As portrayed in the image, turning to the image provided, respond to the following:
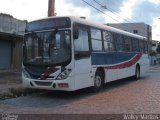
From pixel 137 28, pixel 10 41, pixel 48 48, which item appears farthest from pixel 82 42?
pixel 137 28

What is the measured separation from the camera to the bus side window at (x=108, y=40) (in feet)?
57.8

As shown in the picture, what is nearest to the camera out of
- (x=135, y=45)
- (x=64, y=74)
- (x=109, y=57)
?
(x=64, y=74)

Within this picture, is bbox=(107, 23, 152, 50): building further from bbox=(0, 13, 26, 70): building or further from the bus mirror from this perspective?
the bus mirror

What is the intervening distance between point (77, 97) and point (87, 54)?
182 cm

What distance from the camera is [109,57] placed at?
1797cm

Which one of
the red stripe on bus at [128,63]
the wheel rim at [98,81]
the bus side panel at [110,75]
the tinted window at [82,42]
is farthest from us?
the red stripe on bus at [128,63]

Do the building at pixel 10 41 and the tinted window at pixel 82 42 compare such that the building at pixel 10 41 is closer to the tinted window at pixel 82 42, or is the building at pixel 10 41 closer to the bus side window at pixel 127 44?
the bus side window at pixel 127 44

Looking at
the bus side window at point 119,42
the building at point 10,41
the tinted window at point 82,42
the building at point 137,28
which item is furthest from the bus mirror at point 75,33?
the building at point 137,28

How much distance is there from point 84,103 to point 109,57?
5.36m

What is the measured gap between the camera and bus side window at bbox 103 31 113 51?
1761 cm

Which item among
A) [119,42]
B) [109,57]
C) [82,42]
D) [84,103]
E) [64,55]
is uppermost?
[119,42]

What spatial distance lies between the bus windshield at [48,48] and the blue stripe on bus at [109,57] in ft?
6.68

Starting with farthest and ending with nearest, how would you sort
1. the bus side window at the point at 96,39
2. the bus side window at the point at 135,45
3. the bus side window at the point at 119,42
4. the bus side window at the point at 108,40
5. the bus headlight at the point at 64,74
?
the bus side window at the point at 135,45 → the bus side window at the point at 119,42 → the bus side window at the point at 108,40 → the bus side window at the point at 96,39 → the bus headlight at the point at 64,74

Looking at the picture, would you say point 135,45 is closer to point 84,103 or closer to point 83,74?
point 83,74
